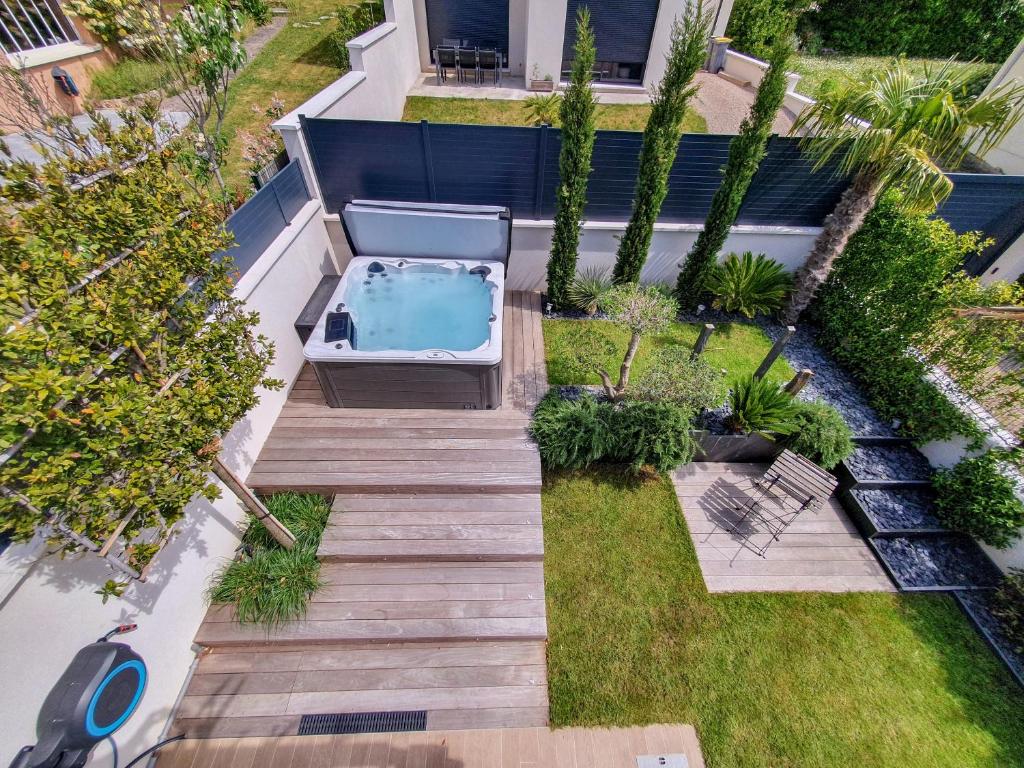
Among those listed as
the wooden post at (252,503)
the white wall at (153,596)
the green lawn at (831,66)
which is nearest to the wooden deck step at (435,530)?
the wooden post at (252,503)

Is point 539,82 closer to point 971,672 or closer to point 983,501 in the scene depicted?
point 983,501

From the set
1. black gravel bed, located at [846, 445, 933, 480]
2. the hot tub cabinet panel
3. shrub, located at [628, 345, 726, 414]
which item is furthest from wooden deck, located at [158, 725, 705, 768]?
black gravel bed, located at [846, 445, 933, 480]

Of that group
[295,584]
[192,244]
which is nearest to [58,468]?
[192,244]

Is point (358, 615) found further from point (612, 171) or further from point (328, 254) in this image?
point (612, 171)

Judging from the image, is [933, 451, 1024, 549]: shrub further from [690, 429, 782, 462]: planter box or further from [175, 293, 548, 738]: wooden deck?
[175, 293, 548, 738]: wooden deck

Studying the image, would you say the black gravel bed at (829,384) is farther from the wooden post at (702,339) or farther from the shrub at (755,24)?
the shrub at (755,24)

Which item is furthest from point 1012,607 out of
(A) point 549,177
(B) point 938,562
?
(A) point 549,177

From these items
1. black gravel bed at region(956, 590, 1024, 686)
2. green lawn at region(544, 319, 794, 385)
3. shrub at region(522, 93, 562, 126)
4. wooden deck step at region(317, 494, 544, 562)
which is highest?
shrub at region(522, 93, 562, 126)
